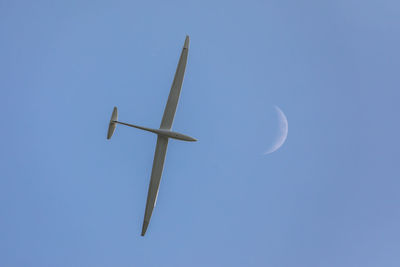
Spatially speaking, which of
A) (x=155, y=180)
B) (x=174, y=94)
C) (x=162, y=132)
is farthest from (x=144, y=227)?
(x=174, y=94)

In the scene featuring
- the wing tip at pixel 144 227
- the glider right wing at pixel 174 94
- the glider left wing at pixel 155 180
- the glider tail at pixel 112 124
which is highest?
the glider right wing at pixel 174 94

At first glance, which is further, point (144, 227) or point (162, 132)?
point (144, 227)

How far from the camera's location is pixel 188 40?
37.6 meters

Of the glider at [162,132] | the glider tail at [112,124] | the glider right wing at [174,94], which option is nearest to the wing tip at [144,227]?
the glider at [162,132]

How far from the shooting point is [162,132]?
118 ft

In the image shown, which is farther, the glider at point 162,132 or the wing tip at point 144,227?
the wing tip at point 144,227

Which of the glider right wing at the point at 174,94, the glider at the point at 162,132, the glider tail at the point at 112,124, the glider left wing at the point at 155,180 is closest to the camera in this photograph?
the glider tail at the point at 112,124

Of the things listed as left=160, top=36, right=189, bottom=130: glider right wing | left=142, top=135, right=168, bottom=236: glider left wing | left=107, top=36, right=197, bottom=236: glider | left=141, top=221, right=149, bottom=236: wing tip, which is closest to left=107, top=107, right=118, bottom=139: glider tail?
left=107, top=36, right=197, bottom=236: glider

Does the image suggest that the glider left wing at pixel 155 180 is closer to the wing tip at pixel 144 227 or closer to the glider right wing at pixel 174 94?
the wing tip at pixel 144 227

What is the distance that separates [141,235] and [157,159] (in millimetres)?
11467

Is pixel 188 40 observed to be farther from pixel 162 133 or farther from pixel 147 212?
pixel 147 212

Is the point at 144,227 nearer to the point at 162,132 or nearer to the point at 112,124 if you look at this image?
the point at 162,132

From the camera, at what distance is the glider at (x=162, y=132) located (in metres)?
35.8

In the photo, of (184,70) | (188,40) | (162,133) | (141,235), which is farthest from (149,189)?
(188,40)
